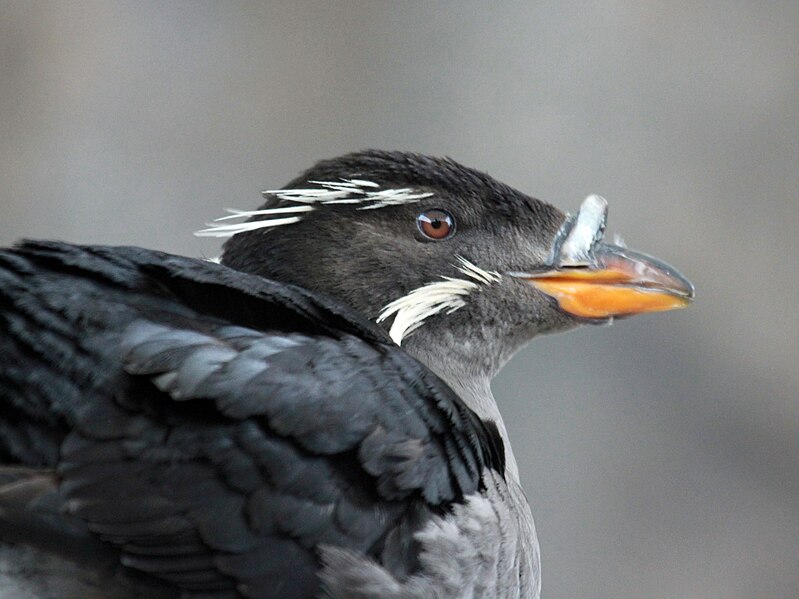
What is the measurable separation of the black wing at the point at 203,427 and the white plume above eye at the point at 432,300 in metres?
0.48

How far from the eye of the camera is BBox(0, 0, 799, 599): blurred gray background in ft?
15.1

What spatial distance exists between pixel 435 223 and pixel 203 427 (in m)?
0.95

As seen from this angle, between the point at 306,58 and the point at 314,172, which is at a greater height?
the point at 306,58

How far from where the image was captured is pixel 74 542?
1.52 metres

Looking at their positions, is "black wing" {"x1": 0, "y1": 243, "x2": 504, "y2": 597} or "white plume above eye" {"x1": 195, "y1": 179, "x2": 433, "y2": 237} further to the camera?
"white plume above eye" {"x1": 195, "y1": 179, "x2": 433, "y2": 237}

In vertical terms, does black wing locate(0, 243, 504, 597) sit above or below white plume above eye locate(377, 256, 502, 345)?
below

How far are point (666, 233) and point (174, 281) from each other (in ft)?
11.0

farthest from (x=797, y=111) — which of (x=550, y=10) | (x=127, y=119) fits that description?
(x=127, y=119)

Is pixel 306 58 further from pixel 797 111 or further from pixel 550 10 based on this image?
pixel 797 111

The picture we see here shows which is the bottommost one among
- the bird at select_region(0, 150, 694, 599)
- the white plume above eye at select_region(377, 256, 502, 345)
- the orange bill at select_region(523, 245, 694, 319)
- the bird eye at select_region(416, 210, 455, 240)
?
the bird at select_region(0, 150, 694, 599)

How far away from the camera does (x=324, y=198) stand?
90.3 inches

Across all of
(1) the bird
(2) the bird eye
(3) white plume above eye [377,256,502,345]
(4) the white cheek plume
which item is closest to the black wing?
(1) the bird

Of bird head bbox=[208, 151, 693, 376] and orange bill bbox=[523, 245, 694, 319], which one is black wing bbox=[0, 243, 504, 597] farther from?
orange bill bbox=[523, 245, 694, 319]

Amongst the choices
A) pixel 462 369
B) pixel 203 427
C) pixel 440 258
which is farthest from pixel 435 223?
pixel 203 427
